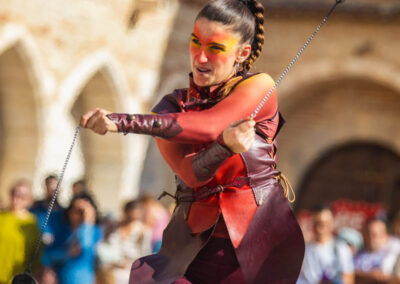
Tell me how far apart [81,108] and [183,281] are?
12018 mm

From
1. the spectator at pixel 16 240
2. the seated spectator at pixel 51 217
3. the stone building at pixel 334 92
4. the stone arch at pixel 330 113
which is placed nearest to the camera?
the spectator at pixel 16 240

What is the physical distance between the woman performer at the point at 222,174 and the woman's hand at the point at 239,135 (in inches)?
1.4

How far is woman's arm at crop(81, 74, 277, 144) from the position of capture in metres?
2.32

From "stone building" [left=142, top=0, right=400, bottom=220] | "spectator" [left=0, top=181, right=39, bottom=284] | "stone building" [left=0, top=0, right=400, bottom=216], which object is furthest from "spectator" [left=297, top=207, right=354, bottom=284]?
"stone building" [left=142, top=0, right=400, bottom=220]

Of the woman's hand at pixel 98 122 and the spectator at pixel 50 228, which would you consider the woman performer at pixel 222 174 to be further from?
the spectator at pixel 50 228

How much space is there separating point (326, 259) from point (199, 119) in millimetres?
4316

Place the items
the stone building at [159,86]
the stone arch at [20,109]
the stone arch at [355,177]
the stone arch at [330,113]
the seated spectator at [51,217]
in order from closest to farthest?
the seated spectator at [51,217] → the stone arch at [20,109] → the stone building at [159,86] → the stone arch at [330,113] → the stone arch at [355,177]

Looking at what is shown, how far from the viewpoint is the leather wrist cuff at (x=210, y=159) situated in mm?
2350

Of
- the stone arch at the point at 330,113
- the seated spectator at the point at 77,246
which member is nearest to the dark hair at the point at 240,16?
the seated spectator at the point at 77,246

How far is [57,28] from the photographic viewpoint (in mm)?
12305

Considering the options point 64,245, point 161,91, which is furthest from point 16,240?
point 161,91

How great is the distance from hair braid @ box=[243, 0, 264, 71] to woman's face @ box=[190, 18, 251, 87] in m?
0.12

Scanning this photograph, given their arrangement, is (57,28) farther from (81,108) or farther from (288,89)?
(288,89)

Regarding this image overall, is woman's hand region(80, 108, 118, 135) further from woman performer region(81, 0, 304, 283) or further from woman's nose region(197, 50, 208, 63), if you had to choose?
woman's nose region(197, 50, 208, 63)
